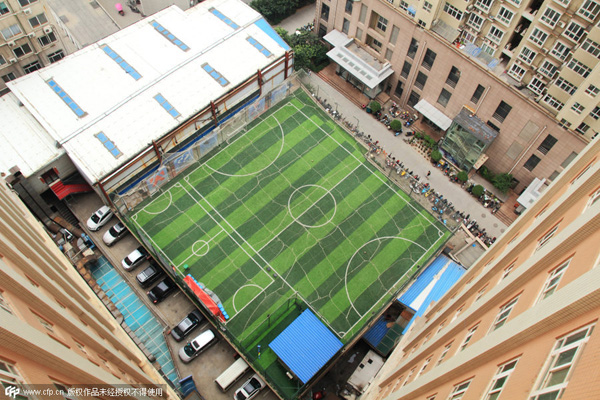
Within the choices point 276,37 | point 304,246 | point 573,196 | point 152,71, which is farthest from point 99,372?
point 276,37

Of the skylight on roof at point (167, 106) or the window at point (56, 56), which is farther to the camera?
the window at point (56, 56)

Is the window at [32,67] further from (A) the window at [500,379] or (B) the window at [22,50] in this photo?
(A) the window at [500,379]

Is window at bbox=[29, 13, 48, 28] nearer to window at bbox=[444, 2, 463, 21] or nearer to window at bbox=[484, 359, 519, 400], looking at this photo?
window at bbox=[444, 2, 463, 21]

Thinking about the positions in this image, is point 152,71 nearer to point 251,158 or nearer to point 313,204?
point 251,158

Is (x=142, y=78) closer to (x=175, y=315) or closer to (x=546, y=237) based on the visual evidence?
(x=175, y=315)

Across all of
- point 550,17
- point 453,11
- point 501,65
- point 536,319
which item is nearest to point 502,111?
point 501,65

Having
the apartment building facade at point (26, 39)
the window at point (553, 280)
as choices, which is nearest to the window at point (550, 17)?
the window at point (553, 280)

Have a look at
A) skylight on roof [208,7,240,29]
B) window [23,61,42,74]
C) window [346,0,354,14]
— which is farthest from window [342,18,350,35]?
window [23,61,42,74]
